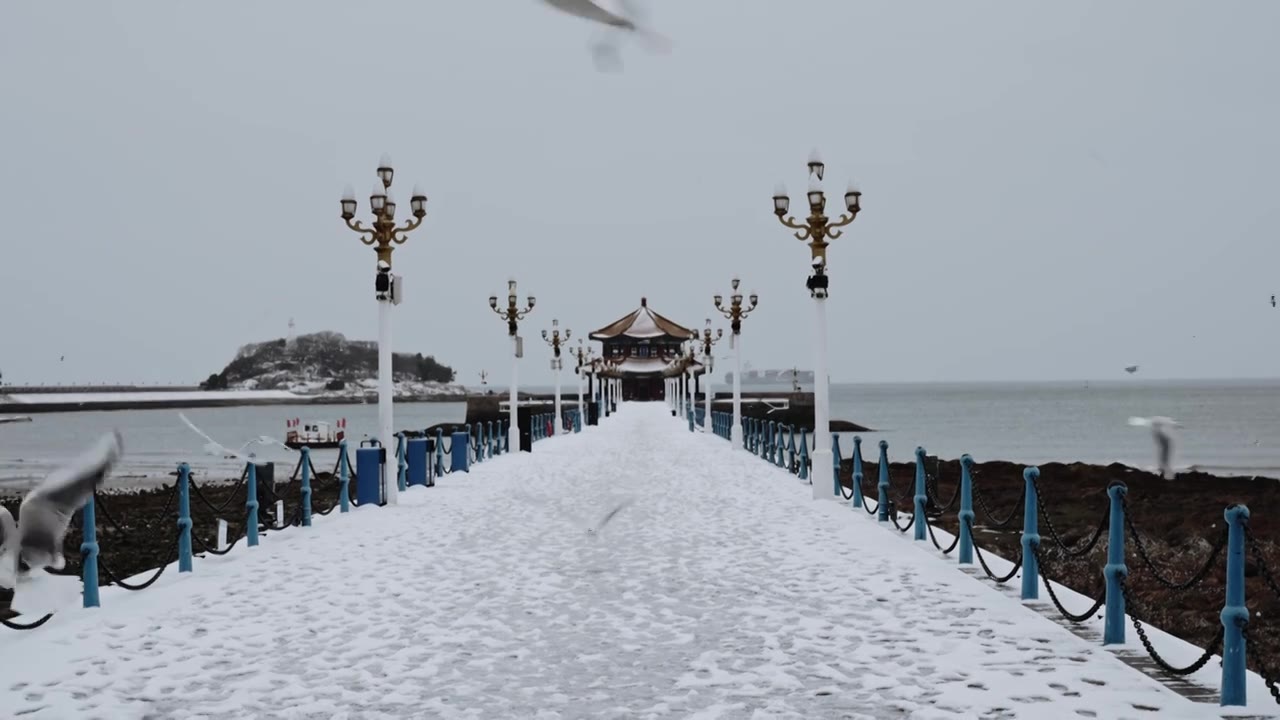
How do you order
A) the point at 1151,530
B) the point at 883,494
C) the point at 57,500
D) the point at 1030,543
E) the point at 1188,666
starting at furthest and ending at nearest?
1. the point at 1151,530
2. the point at 883,494
3. the point at 1030,543
4. the point at 1188,666
5. the point at 57,500

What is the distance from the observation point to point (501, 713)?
17.8 feet

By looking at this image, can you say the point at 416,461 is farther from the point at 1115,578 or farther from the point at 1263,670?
the point at 1263,670

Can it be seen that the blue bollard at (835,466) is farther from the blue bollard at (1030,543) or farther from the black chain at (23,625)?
the black chain at (23,625)

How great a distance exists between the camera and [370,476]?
1627 centimetres

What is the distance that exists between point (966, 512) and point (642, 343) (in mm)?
100233

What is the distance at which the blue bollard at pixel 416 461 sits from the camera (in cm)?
1950

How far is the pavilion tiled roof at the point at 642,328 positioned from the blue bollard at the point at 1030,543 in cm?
9954

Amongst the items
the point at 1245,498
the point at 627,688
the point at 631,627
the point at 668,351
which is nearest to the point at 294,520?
the point at 631,627

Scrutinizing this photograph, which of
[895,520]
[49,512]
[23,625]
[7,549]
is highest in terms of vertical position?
[49,512]

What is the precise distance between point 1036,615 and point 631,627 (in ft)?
10.4

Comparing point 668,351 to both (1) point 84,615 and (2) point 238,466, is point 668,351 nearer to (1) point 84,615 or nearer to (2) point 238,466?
(2) point 238,466

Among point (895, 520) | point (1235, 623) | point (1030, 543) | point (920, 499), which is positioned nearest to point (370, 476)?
point (895, 520)

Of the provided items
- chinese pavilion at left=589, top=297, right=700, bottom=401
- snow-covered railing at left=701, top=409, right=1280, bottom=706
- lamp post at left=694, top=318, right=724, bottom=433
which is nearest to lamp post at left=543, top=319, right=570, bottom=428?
lamp post at left=694, top=318, right=724, bottom=433

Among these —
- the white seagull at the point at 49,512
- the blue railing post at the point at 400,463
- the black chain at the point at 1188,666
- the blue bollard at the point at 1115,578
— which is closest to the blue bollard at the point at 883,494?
the blue bollard at the point at 1115,578
